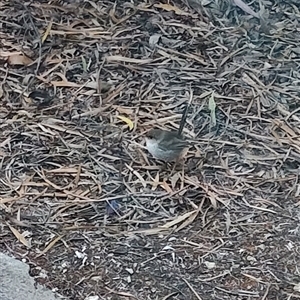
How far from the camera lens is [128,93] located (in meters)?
3.23

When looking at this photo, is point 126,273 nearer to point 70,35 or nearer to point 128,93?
point 128,93

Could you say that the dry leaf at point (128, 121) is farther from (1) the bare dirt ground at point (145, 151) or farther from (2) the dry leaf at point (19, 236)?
(2) the dry leaf at point (19, 236)

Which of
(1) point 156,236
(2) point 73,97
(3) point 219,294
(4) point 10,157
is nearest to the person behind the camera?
(3) point 219,294

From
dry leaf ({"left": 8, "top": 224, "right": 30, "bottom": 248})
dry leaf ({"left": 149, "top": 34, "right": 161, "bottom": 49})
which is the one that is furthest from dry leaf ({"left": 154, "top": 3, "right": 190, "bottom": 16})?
dry leaf ({"left": 8, "top": 224, "right": 30, "bottom": 248})

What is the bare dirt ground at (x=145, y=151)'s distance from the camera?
8.08 feet

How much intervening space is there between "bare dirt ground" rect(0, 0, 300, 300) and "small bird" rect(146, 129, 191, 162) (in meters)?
0.06

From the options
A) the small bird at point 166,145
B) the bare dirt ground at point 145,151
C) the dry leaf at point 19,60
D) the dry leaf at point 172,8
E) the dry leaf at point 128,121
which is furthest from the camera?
the dry leaf at point 172,8

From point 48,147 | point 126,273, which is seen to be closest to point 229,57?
point 48,147

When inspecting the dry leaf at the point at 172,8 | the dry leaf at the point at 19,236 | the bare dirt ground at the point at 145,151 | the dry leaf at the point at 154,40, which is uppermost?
the dry leaf at the point at 172,8

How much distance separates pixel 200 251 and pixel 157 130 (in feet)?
1.94


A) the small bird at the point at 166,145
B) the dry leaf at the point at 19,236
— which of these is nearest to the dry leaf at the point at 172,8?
the small bird at the point at 166,145

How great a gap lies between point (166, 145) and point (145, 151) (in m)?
0.15

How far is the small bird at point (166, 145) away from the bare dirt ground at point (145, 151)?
2.5 inches

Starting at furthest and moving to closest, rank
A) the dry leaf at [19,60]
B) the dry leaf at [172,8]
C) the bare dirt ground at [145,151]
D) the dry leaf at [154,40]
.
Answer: the dry leaf at [172,8] < the dry leaf at [154,40] < the dry leaf at [19,60] < the bare dirt ground at [145,151]
